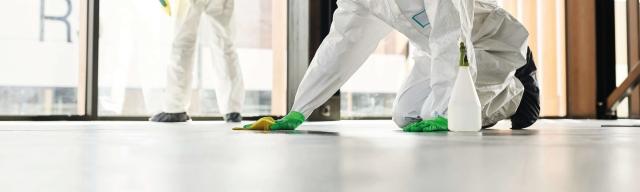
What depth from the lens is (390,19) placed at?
193cm

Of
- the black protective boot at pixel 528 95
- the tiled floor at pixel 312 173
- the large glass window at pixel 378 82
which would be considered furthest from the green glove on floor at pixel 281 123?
the large glass window at pixel 378 82

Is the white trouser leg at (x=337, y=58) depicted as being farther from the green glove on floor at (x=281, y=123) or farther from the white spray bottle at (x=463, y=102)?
the white spray bottle at (x=463, y=102)

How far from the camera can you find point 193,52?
3.42 meters

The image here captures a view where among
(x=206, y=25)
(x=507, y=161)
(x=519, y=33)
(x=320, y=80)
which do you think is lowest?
(x=507, y=161)

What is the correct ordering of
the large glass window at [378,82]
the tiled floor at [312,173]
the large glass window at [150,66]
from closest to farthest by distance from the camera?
the tiled floor at [312,173]
the large glass window at [150,66]
the large glass window at [378,82]

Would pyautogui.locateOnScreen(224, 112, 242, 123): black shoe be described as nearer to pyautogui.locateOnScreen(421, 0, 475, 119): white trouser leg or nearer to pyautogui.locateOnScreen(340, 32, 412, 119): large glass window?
pyautogui.locateOnScreen(340, 32, 412, 119): large glass window

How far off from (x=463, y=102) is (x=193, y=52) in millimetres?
2002

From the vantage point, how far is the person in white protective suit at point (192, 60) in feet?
11.1

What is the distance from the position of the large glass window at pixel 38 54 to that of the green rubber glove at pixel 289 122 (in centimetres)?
231

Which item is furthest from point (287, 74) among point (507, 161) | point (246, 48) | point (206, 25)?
point (507, 161)

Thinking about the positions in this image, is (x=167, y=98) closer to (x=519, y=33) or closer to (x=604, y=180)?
(x=519, y=33)

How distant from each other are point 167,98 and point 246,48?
4.27 ft

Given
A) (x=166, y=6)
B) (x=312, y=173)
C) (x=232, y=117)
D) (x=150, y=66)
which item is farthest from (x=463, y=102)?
(x=150, y=66)

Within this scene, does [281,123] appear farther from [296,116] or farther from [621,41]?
[621,41]
